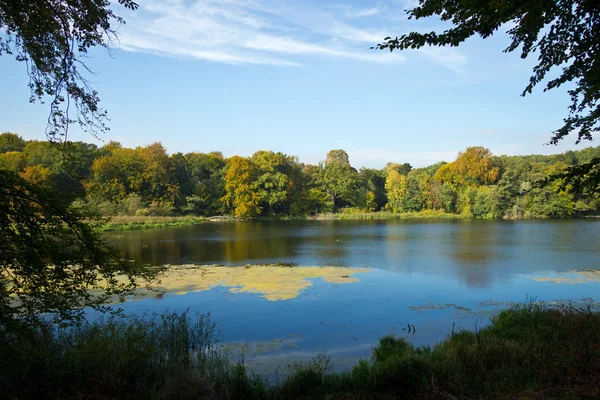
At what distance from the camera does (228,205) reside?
166ft

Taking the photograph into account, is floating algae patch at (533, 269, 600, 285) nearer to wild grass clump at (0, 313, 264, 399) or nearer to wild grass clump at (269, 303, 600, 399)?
wild grass clump at (269, 303, 600, 399)

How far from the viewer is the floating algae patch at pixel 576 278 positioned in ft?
39.8

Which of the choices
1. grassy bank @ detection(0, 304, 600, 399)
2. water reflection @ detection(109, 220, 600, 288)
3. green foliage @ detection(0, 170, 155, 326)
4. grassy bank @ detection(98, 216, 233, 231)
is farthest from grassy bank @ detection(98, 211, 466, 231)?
green foliage @ detection(0, 170, 155, 326)

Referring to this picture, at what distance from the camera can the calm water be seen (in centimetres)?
758

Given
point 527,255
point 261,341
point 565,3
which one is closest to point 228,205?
point 527,255

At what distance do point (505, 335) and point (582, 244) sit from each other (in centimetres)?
1824

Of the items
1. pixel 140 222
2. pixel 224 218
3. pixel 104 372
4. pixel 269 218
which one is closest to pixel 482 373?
pixel 104 372

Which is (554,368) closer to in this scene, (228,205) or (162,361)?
(162,361)

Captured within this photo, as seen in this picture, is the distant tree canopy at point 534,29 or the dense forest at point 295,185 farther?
the dense forest at point 295,185

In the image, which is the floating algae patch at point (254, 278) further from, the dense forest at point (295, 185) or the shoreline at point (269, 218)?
the dense forest at point (295, 185)

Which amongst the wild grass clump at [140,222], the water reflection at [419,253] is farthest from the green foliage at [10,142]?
the water reflection at [419,253]

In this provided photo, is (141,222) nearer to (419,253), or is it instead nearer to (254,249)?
(254,249)

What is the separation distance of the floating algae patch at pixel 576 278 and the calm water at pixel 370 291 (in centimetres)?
3

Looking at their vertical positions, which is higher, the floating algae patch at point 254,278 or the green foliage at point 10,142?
the green foliage at point 10,142
